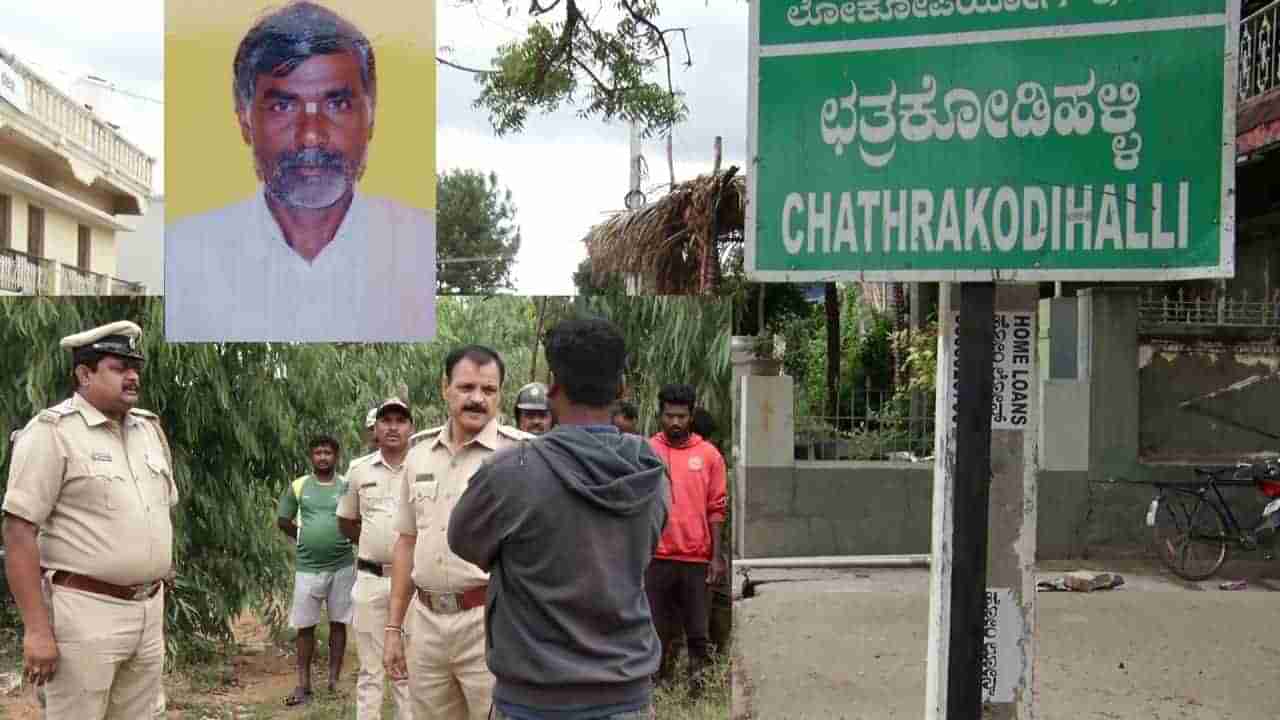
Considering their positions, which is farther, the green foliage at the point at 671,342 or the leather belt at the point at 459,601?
the green foliage at the point at 671,342

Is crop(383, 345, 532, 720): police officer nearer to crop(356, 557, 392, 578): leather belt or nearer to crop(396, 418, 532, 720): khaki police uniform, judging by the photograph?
crop(396, 418, 532, 720): khaki police uniform

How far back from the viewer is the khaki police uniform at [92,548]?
3.97 meters

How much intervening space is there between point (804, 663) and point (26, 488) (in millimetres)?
4215

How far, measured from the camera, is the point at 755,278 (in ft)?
10.4

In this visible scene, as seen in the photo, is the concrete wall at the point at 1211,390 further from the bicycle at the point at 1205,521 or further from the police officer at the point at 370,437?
the police officer at the point at 370,437

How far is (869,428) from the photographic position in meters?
9.55

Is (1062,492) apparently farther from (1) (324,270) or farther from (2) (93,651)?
(2) (93,651)

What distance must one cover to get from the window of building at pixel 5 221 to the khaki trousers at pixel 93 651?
1276 millimetres

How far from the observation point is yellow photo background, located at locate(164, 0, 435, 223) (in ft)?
14.5

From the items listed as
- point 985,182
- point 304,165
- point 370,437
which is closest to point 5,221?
point 304,165

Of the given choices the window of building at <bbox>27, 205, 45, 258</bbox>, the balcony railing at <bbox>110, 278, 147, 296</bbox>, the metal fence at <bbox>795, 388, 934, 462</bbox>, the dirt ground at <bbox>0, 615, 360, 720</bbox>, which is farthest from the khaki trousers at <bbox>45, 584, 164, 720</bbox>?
the metal fence at <bbox>795, 388, 934, 462</bbox>

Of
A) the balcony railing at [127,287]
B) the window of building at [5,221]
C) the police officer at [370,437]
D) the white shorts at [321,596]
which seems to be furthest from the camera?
the white shorts at [321,596]

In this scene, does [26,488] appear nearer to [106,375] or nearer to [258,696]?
[106,375]

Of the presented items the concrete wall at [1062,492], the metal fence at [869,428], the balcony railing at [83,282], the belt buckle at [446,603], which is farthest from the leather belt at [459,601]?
the metal fence at [869,428]
